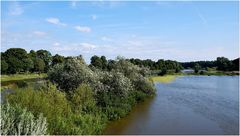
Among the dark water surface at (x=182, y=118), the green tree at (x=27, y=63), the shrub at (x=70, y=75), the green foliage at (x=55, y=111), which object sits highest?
the green tree at (x=27, y=63)

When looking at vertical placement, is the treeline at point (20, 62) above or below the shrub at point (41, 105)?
above

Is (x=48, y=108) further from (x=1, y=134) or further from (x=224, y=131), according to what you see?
(x=224, y=131)

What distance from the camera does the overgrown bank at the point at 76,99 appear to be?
18.4 meters

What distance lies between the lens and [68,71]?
29.1 metres

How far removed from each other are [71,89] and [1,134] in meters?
16.5

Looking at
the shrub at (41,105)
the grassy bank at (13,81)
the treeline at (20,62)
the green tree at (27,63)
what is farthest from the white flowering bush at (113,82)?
the green tree at (27,63)

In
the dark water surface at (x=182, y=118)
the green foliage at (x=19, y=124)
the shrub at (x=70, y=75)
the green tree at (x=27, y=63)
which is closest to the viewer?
the green foliage at (x=19, y=124)

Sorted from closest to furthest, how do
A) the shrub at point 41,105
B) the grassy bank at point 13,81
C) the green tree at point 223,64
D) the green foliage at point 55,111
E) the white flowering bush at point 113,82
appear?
the shrub at point 41,105, the green foliage at point 55,111, the white flowering bush at point 113,82, the grassy bank at point 13,81, the green tree at point 223,64

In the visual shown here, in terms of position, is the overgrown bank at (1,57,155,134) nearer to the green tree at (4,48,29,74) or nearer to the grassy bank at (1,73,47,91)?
the grassy bank at (1,73,47,91)

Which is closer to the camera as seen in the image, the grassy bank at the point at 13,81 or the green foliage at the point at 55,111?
the green foliage at the point at 55,111

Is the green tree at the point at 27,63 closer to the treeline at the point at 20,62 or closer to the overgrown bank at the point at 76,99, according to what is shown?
the treeline at the point at 20,62

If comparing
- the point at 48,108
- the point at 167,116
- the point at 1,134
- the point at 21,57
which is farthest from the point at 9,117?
the point at 21,57

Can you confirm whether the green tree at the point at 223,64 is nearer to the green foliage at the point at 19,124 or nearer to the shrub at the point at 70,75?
the shrub at the point at 70,75

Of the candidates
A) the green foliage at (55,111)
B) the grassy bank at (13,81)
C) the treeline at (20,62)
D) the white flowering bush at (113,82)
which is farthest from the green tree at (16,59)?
the green foliage at (55,111)
